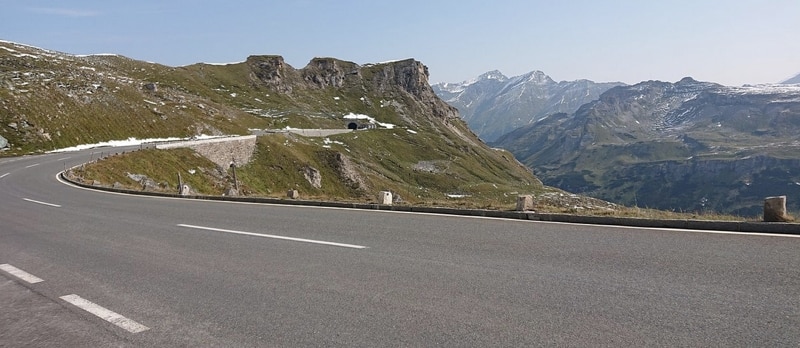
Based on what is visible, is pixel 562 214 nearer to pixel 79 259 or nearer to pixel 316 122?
pixel 79 259

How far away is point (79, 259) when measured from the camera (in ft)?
32.7

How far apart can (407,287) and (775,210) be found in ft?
27.7

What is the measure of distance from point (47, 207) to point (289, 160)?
61.6m

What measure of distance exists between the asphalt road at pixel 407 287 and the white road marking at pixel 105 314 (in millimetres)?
32

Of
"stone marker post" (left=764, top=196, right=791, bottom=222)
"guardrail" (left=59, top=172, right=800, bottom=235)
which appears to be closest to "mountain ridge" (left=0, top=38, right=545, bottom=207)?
"guardrail" (left=59, top=172, right=800, bottom=235)

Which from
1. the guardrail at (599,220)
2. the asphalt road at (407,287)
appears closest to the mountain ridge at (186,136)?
the guardrail at (599,220)

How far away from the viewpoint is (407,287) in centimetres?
704

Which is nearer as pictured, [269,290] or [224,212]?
[269,290]

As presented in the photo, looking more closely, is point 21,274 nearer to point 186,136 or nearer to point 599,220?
point 599,220

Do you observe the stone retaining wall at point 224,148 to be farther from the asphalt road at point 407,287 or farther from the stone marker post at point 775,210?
the stone marker post at point 775,210

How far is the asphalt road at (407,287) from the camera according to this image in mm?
5340

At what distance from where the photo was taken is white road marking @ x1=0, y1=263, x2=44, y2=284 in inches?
335

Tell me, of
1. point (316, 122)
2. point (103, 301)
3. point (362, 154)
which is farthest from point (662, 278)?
point (316, 122)

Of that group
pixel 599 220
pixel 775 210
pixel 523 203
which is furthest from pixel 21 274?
pixel 775 210
